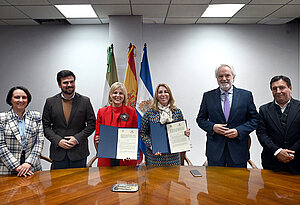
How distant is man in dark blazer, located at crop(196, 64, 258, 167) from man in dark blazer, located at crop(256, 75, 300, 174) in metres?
0.14

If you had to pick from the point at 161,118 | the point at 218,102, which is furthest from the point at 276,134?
the point at 161,118

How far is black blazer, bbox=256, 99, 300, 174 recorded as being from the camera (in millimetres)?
1913

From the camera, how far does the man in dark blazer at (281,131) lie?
188 centimetres

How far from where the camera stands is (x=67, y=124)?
2406 mm

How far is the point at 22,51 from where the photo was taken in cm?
443

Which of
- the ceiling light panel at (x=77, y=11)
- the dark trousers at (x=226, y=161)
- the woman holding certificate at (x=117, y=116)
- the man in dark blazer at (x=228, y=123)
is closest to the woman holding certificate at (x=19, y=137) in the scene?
the woman holding certificate at (x=117, y=116)

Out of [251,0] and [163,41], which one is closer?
[251,0]

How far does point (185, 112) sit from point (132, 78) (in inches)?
54.3

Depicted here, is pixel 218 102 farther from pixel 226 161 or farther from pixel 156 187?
pixel 156 187

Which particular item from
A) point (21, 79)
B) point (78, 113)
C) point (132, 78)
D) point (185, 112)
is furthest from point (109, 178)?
point (21, 79)

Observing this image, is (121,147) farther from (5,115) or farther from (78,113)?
(5,115)

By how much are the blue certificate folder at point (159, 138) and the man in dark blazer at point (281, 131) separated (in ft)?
3.10

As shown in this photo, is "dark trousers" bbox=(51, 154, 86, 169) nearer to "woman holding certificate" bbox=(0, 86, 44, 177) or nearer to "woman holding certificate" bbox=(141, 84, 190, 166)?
"woman holding certificate" bbox=(0, 86, 44, 177)

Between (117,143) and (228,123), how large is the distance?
118 centimetres
